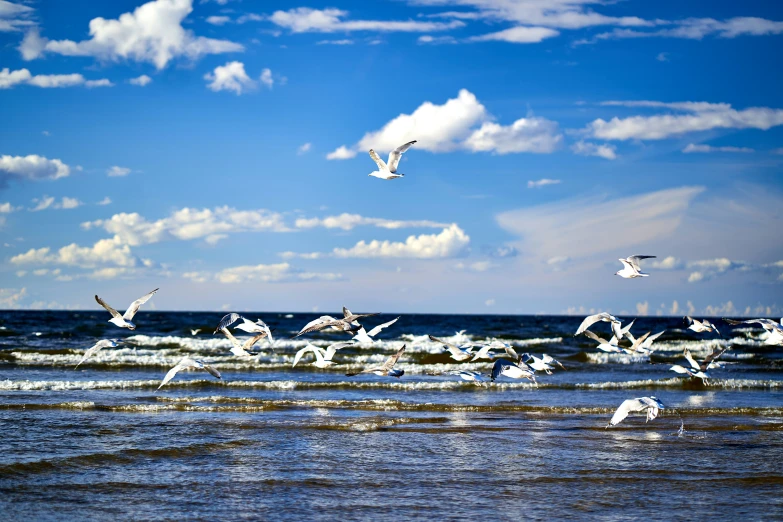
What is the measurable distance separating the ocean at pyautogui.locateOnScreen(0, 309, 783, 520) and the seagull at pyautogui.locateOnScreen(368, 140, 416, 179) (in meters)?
5.24

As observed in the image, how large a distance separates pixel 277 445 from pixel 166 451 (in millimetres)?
1840

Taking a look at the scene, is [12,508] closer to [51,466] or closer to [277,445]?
[51,466]

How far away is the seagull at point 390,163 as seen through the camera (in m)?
16.1

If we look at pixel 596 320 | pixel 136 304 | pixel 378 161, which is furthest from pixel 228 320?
pixel 596 320

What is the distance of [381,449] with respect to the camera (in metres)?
12.8

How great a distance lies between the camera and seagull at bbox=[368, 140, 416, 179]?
1612 cm

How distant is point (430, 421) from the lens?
15820mm

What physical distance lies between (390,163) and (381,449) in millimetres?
6398

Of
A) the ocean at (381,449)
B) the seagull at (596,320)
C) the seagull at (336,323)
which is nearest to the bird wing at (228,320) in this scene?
the seagull at (336,323)

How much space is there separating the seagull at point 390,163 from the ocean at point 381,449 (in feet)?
17.2

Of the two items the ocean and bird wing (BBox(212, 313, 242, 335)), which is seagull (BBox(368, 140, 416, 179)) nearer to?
bird wing (BBox(212, 313, 242, 335))

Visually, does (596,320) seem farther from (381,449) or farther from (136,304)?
(136,304)

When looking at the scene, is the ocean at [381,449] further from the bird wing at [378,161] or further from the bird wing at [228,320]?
the bird wing at [378,161]

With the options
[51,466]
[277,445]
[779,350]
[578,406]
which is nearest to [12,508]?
[51,466]
